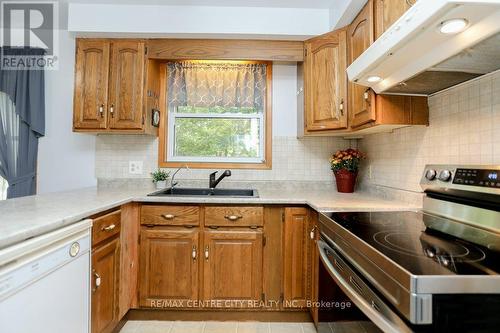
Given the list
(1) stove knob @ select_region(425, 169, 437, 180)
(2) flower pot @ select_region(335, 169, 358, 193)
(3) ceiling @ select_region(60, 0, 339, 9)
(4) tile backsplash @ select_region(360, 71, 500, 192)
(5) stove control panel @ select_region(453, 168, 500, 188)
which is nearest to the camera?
(5) stove control panel @ select_region(453, 168, 500, 188)

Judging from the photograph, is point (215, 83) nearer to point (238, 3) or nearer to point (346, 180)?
point (238, 3)

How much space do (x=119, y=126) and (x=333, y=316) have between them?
6.46 ft

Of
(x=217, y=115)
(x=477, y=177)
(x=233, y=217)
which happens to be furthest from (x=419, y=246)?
(x=217, y=115)

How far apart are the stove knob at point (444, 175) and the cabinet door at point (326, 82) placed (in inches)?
28.3

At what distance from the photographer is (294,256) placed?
5.99 feet

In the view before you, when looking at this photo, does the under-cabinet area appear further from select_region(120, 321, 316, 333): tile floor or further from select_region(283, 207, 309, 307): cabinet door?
select_region(120, 321, 316, 333): tile floor

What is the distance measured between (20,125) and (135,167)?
3.44 feet

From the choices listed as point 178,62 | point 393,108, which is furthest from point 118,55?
point 393,108

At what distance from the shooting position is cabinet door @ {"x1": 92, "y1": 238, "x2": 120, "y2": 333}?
1.41 metres

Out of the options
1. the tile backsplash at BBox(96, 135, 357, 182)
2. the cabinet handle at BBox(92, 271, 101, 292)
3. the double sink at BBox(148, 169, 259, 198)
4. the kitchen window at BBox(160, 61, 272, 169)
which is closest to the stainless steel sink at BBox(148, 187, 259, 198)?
the double sink at BBox(148, 169, 259, 198)

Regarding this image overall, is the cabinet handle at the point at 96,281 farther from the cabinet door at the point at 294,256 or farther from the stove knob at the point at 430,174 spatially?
the stove knob at the point at 430,174

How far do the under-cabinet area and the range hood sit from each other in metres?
0.98

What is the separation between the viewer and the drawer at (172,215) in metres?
1.83

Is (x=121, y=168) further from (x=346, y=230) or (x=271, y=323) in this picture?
(x=346, y=230)
